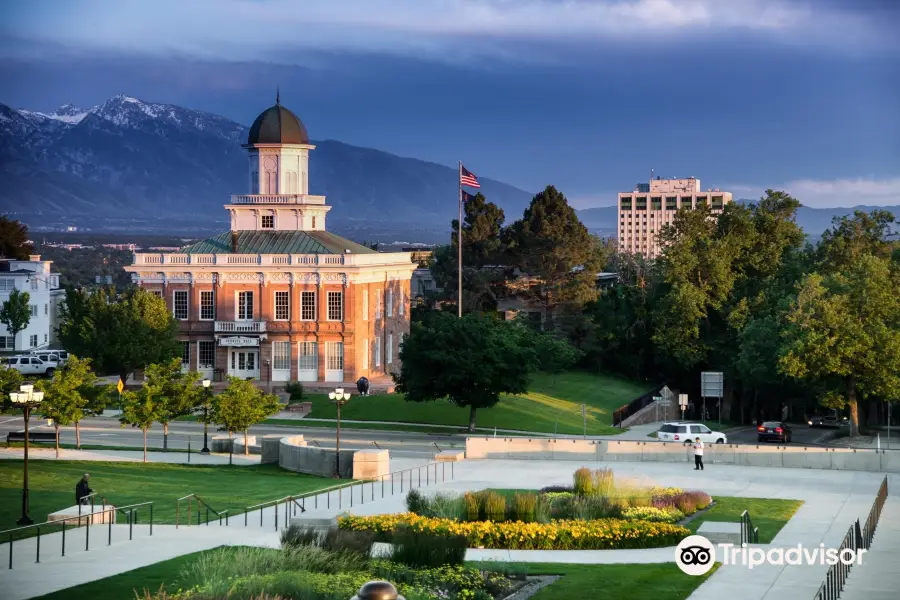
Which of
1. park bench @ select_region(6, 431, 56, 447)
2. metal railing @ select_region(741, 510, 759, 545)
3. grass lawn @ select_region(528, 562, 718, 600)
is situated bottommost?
grass lawn @ select_region(528, 562, 718, 600)

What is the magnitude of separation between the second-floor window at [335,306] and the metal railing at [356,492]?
30.9 meters

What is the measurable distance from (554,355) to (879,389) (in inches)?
971

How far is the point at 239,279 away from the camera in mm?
89438

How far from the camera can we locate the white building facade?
113688mm

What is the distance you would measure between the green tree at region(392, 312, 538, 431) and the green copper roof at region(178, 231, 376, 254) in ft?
56.4

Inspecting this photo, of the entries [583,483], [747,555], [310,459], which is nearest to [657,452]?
[310,459]

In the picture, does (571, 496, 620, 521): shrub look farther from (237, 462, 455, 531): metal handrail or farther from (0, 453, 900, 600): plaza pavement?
(237, 462, 455, 531): metal handrail

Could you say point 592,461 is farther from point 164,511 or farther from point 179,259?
point 179,259

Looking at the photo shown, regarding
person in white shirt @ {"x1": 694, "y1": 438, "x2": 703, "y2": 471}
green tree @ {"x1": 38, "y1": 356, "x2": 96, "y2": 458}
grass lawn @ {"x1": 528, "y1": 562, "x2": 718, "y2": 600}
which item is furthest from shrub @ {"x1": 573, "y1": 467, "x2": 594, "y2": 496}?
green tree @ {"x1": 38, "y1": 356, "x2": 96, "y2": 458}

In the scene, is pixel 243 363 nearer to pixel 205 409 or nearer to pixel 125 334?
pixel 125 334

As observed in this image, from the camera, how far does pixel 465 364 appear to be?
242 ft

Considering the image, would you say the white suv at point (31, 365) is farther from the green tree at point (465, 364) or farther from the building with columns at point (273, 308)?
the green tree at point (465, 364)

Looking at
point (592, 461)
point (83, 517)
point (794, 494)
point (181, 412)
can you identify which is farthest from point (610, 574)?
point (181, 412)

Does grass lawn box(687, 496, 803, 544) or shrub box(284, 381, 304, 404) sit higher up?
shrub box(284, 381, 304, 404)
